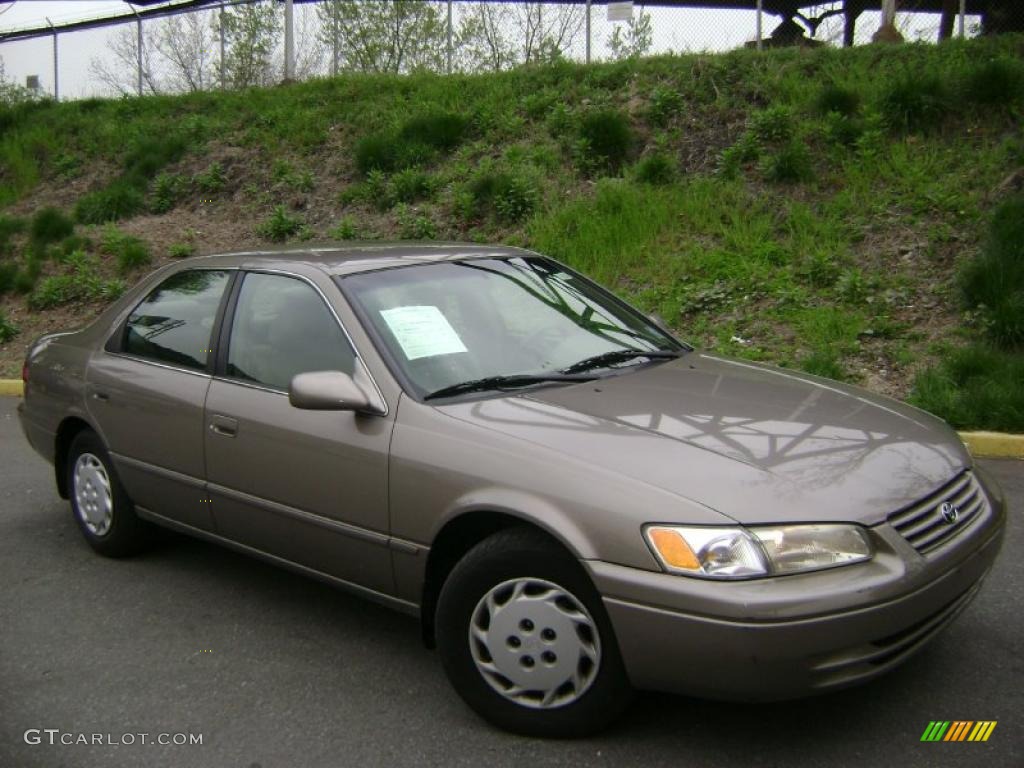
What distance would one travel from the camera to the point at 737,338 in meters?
8.48

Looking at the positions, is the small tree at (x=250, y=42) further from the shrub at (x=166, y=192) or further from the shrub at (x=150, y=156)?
the shrub at (x=166, y=192)

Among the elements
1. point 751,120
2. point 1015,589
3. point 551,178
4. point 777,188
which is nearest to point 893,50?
point 751,120

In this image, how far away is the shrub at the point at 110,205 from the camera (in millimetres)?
14031

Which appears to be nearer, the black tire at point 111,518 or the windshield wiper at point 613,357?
the windshield wiper at point 613,357

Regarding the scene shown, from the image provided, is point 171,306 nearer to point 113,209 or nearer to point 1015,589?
point 1015,589

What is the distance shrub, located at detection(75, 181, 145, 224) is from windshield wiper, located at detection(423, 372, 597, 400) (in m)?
11.6

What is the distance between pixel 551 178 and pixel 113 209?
6140mm

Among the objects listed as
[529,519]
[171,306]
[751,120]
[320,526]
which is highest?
[751,120]

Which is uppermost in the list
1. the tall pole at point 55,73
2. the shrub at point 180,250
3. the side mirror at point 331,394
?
the tall pole at point 55,73

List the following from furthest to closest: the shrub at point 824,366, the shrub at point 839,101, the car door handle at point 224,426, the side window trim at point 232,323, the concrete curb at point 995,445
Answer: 1. the shrub at point 839,101
2. the shrub at point 824,366
3. the concrete curb at point 995,445
4. the car door handle at point 224,426
5. the side window trim at point 232,323

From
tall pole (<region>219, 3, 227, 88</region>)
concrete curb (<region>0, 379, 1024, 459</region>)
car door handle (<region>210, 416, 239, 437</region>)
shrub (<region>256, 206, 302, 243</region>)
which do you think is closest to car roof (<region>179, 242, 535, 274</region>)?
car door handle (<region>210, 416, 239, 437</region>)

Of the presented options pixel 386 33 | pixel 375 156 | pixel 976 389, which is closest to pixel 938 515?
pixel 976 389

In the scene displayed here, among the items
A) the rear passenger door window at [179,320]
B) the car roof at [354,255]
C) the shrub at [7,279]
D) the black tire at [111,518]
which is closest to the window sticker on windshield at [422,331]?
the car roof at [354,255]

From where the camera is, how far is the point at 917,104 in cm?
1051
